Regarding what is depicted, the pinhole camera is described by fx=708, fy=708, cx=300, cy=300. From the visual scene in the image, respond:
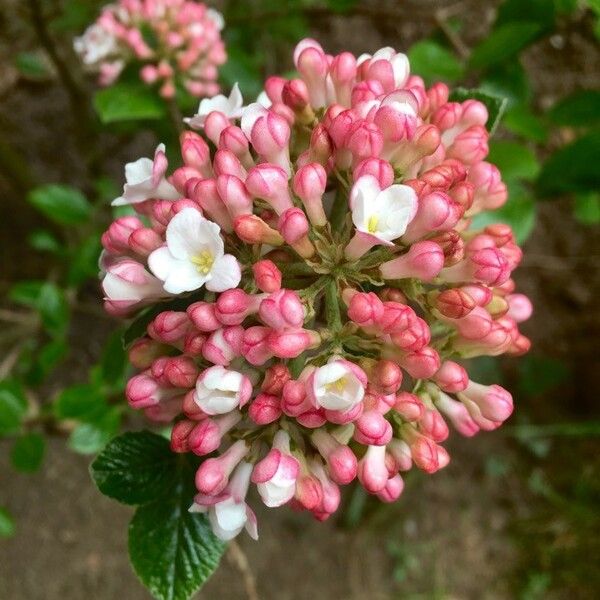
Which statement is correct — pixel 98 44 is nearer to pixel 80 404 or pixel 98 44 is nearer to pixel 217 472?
pixel 80 404

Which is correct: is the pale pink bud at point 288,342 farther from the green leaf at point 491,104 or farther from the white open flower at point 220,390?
the green leaf at point 491,104

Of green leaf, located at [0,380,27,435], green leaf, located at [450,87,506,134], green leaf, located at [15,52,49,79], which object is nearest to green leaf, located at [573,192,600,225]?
green leaf, located at [450,87,506,134]

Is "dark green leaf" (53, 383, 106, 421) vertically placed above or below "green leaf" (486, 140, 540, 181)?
below

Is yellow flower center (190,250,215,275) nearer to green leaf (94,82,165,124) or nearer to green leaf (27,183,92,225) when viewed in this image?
green leaf (94,82,165,124)

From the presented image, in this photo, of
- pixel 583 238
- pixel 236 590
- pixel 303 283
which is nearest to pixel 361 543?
pixel 236 590

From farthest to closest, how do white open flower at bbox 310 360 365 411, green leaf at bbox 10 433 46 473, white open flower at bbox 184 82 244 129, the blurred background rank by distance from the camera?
the blurred background < green leaf at bbox 10 433 46 473 < white open flower at bbox 184 82 244 129 < white open flower at bbox 310 360 365 411

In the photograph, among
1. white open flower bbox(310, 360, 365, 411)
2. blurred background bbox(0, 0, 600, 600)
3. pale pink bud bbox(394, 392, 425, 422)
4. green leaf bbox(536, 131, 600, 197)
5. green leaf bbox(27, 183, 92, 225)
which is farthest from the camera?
blurred background bbox(0, 0, 600, 600)
